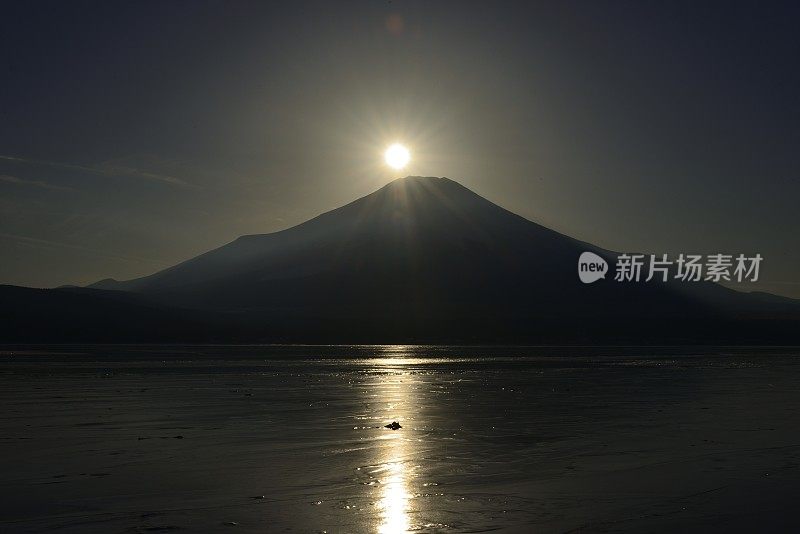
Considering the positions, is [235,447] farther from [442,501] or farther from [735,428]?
[735,428]

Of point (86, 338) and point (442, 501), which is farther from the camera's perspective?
point (86, 338)

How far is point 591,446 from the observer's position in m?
23.2

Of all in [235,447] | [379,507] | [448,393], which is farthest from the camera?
[448,393]

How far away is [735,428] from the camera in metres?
27.0

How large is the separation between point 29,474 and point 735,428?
19.5 metres

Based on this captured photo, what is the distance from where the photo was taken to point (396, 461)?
66.4 ft

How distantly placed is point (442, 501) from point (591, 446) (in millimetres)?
8497

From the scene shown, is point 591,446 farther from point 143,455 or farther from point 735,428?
point 143,455

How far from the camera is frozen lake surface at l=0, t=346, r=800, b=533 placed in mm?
14508

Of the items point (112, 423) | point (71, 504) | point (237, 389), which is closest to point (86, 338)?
point (237, 389)

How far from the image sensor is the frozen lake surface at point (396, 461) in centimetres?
1451

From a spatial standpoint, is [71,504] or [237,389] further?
[237,389]

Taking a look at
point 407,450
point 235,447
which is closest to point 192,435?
point 235,447

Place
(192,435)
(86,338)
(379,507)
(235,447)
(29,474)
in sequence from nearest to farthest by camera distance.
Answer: (379,507) → (29,474) → (235,447) → (192,435) → (86,338)
